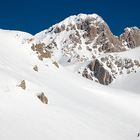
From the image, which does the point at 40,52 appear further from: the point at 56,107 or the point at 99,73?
the point at 99,73

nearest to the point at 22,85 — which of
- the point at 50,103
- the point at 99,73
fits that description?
the point at 50,103

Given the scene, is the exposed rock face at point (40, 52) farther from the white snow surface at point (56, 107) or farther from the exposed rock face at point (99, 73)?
the exposed rock face at point (99, 73)

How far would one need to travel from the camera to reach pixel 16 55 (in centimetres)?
4031

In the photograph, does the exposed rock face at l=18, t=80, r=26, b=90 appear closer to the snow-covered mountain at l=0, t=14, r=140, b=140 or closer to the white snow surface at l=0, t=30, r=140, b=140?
the snow-covered mountain at l=0, t=14, r=140, b=140

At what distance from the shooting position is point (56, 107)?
1064 inches

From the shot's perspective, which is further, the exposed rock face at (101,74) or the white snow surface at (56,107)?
the exposed rock face at (101,74)

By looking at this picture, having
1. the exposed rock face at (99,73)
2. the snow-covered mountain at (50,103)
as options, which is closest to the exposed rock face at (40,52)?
the snow-covered mountain at (50,103)

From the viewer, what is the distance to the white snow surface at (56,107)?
867 inches

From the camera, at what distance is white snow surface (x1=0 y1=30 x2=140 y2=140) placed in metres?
22.0

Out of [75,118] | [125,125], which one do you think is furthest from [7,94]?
[125,125]

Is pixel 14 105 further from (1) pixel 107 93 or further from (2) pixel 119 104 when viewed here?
(1) pixel 107 93

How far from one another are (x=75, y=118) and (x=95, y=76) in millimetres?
127616

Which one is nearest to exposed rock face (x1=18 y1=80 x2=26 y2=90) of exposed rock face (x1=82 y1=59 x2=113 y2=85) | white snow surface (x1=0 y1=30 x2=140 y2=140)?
white snow surface (x1=0 y1=30 x2=140 y2=140)

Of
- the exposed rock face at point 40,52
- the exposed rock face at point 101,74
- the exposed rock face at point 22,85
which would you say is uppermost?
the exposed rock face at point 101,74
